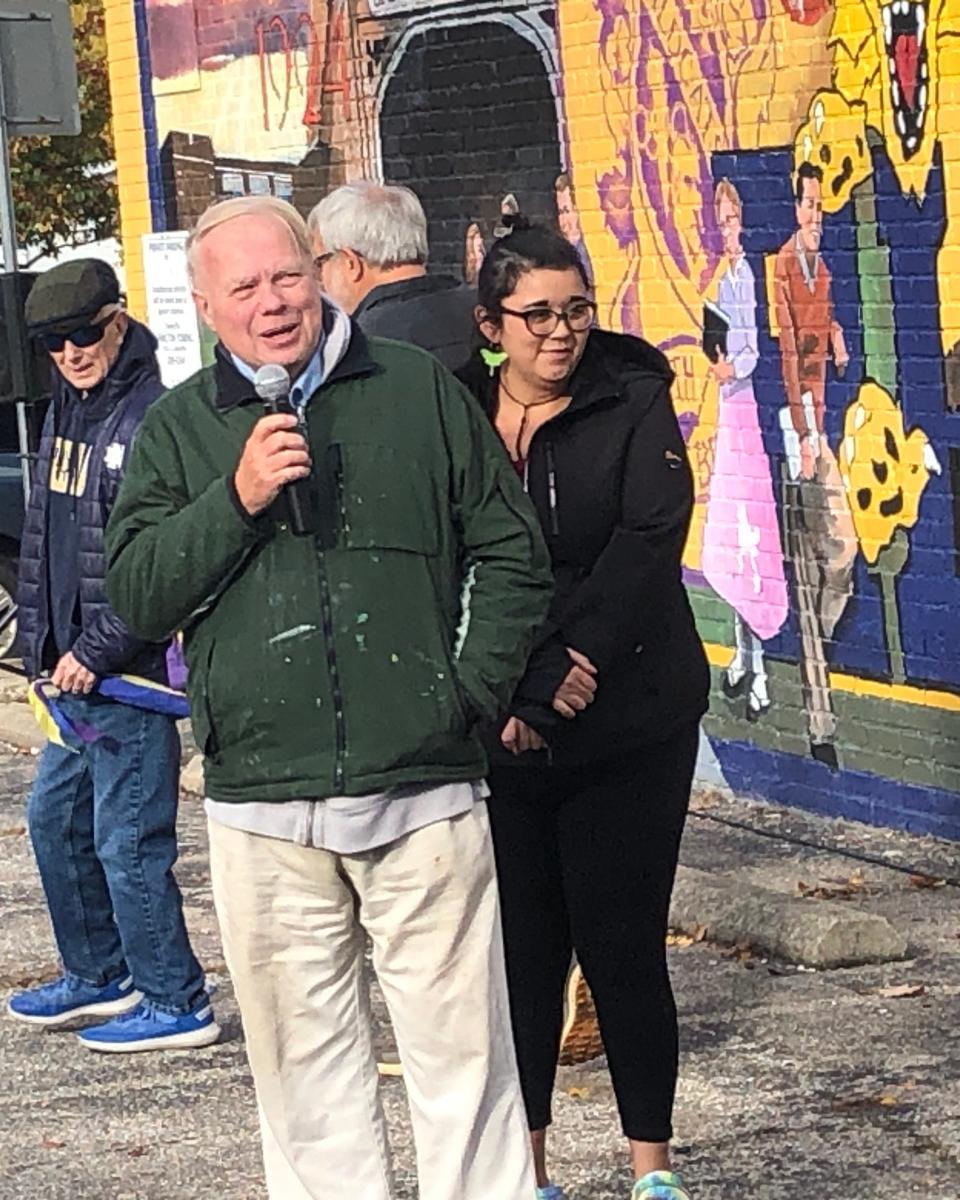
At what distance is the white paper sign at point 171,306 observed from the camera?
12.7 metres

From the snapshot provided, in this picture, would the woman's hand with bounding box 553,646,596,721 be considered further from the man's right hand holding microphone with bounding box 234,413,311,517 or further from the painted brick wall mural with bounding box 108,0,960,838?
the painted brick wall mural with bounding box 108,0,960,838

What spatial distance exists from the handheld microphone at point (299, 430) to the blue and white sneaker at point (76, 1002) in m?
2.91

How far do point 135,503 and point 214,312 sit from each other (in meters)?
0.34

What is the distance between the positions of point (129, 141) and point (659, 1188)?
30.0 ft

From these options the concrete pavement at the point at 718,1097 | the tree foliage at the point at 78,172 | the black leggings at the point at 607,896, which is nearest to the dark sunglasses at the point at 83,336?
the concrete pavement at the point at 718,1097

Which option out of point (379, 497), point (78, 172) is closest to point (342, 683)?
point (379, 497)

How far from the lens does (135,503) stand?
165 inches

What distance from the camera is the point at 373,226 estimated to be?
534cm

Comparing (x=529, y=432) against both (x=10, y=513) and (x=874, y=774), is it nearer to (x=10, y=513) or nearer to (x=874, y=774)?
(x=874, y=774)

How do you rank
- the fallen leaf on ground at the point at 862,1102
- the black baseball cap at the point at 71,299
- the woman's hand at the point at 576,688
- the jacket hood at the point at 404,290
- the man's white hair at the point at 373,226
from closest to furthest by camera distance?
the woman's hand at the point at 576,688, the jacket hood at the point at 404,290, the man's white hair at the point at 373,226, the fallen leaf on ground at the point at 862,1102, the black baseball cap at the point at 71,299

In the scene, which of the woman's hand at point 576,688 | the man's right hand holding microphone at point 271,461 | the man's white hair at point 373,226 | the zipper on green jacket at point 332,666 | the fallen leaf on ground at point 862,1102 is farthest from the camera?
the fallen leaf on ground at point 862,1102

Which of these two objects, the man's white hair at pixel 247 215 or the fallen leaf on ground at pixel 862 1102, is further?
the fallen leaf on ground at pixel 862 1102

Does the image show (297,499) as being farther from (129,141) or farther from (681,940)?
(129,141)

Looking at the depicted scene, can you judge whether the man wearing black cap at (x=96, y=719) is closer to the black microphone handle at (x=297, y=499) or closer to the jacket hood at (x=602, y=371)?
the jacket hood at (x=602, y=371)
